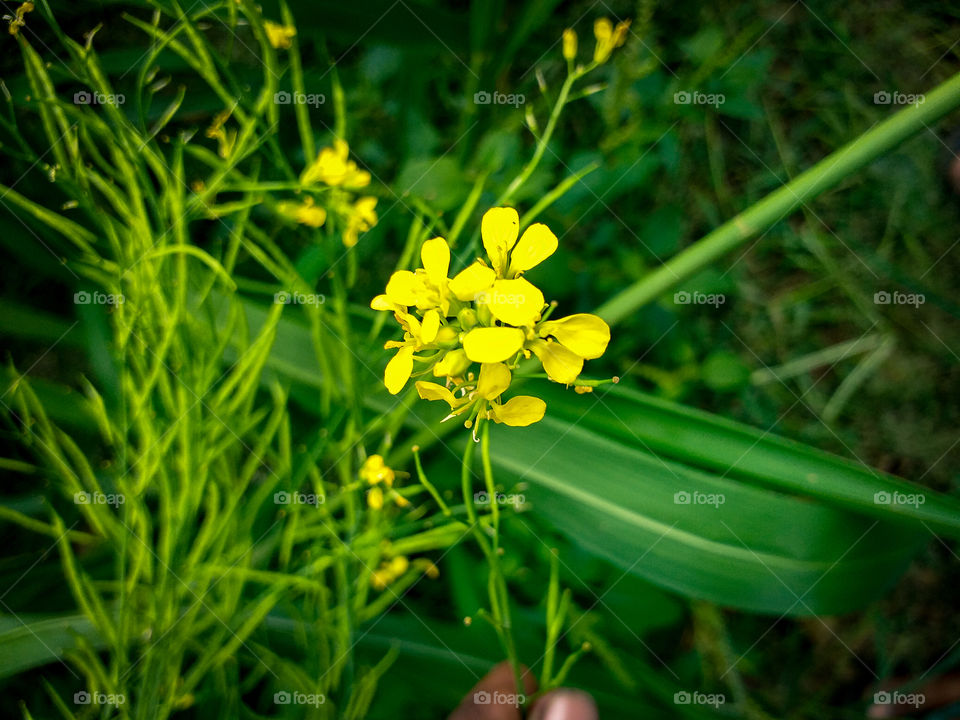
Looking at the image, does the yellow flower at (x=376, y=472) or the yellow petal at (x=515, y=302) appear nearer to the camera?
the yellow petal at (x=515, y=302)

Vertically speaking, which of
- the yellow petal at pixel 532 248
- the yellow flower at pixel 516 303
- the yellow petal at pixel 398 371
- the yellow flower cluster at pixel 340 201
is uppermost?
the yellow flower cluster at pixel 340 201

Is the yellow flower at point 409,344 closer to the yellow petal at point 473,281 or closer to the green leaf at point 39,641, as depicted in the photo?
the yellow petal at point 473,281

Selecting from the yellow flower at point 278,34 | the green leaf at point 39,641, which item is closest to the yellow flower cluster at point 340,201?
the yellow flower at point 278,34

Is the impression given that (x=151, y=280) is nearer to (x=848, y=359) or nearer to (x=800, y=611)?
(x=800, y=611)

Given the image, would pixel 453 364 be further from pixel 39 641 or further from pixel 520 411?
pixel 39 641

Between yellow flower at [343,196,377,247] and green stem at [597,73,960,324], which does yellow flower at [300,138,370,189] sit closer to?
yellow flower at [343,196,377,247]

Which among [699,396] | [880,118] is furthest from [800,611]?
[880,118]

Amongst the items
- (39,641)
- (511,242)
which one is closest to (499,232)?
(511,242)
